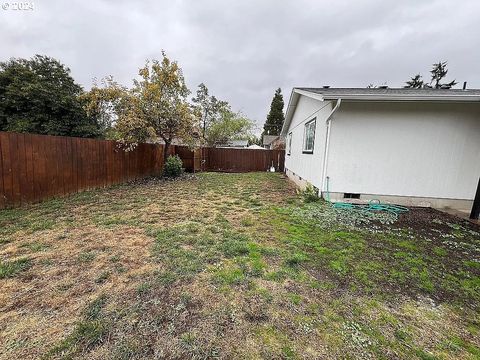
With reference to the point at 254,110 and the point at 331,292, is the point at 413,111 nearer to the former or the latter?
the point at 331,292

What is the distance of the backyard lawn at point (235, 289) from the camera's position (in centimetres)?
152

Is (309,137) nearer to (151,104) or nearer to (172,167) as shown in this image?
(172,167)

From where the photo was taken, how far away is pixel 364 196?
224 inches

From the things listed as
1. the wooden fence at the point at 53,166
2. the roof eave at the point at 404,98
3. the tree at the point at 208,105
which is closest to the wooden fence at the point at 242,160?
the wooden fence at the point at 53,166

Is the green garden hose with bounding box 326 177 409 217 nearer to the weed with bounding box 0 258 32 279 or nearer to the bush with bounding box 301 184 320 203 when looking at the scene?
the bush with bounding box 301 184 320 203

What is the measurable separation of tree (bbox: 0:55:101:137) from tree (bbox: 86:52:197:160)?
10.8m

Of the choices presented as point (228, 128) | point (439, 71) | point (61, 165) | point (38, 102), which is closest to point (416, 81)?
point (439, 71)

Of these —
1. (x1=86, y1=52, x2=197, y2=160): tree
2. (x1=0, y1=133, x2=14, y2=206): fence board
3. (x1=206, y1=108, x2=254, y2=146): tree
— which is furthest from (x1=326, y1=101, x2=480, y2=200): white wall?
(x1=206, y1=108, x2=254, y2=146): tree

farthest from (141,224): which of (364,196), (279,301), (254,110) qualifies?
(254,110)

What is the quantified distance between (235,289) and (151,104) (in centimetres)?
843

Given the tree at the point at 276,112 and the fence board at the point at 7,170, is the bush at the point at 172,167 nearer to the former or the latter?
the fence board at the point at 7,170

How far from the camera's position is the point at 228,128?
84.6ft

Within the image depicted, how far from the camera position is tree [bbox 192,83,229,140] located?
28.5 meters

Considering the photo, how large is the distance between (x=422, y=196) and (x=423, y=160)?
929 millimetres
